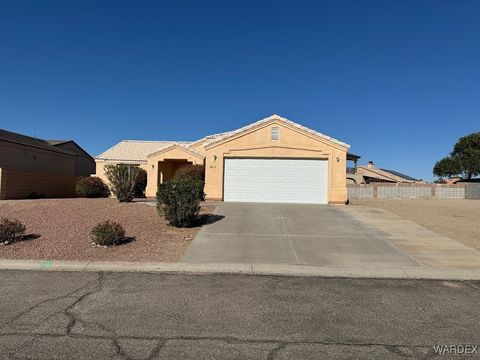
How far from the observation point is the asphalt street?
177 inches

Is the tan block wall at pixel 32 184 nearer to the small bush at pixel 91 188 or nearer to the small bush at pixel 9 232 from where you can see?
the small bush at pixel 91 188

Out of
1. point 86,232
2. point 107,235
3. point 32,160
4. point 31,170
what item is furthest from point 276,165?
point 32,160

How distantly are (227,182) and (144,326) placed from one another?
1589cm

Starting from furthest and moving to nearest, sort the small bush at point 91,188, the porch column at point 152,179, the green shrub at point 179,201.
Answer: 1. the porch column at point 152,179
2. the small bush at point 91,188
3. the green shrub at point 179,201

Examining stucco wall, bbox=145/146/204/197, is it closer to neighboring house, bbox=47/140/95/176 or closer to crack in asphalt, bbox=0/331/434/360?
neighboring house, bbox=47/140/95/176

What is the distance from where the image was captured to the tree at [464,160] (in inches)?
2402

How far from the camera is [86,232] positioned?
457 inches

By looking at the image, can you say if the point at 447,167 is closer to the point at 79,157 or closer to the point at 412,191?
the point at 412,191

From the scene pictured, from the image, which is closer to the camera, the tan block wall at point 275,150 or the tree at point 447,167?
the tan block wall at point 275,150

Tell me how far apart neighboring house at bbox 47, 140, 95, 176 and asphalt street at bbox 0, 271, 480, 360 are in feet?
113

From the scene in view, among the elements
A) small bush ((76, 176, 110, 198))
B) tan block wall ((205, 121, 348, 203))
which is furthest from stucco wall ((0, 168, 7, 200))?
tan block wall ((205, 121, 348, 203))

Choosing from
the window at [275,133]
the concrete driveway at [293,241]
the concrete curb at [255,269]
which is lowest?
the concrete curb at [255,269]

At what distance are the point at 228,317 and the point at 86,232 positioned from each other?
24.6 feet

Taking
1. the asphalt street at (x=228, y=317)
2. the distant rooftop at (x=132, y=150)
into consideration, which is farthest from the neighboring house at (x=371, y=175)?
the asphalt street at (x=228, y=317)
